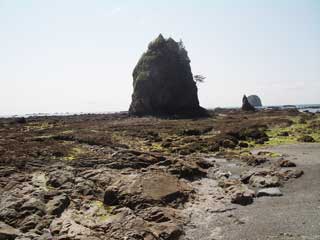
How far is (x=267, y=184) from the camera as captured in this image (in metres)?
27.3

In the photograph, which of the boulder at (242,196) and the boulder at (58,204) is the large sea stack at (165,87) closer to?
the boulder at (242,196)

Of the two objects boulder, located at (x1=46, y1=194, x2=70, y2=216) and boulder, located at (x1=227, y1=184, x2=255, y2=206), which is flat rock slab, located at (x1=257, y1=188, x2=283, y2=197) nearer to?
boulder, located at (x1=227, y1=184, x2=255, y2=206)

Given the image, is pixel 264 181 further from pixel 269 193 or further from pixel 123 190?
pixel 123 190

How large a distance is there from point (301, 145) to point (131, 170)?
2604 centimetres

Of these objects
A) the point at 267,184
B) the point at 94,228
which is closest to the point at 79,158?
the point at 94,228

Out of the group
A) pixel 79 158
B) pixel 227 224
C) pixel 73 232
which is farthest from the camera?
pixel 79 158

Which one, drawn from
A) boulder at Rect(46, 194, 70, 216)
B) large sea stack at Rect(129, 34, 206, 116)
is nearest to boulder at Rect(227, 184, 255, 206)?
boulder at Rect(46, 194, 70, 216)

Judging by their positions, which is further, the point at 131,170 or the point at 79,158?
the point at 79,158

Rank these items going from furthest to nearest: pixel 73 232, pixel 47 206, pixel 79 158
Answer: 1. pixel 79 158
2. pixel 47 206
3. pixel 73 232

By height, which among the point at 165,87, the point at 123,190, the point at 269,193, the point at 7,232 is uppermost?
the point at 165,87

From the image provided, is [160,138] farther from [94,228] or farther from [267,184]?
[94,228]

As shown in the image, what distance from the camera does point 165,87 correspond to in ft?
351

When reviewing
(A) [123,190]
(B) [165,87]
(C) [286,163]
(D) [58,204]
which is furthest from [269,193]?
(B) [165,87]

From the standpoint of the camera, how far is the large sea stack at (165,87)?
350ft
